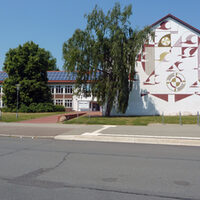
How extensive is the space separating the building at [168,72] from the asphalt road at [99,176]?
22.7 meters

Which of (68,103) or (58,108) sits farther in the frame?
(68,103)

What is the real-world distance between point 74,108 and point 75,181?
44066mm

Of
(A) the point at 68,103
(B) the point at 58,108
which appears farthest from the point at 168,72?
(A) the point at 68,103

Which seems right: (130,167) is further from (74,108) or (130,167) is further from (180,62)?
(74,108)

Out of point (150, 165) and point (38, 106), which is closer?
point (150, 165)

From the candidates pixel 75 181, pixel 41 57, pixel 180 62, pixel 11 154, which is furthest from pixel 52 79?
pixel 75 181

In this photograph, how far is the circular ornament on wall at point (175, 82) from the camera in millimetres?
29766

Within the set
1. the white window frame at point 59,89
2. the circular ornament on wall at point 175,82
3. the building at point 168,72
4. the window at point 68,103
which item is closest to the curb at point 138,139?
the building at point 168,72

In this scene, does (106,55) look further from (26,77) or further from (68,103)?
(68,103)

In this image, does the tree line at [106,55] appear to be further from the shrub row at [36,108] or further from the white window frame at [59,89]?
the white window frame at [59,89]

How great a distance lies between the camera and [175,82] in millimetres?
29969

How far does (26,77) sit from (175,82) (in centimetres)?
2704

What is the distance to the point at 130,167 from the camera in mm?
5953

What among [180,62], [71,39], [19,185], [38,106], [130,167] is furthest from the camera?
[38,106]
